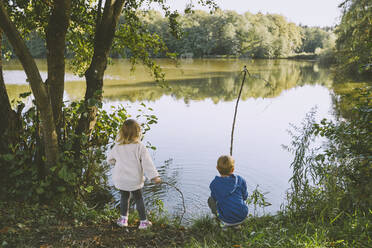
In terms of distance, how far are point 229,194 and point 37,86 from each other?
2319 millimetres

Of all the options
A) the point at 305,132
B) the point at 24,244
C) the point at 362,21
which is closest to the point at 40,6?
the point at 24,244

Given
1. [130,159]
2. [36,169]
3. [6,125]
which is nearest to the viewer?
[130,159]

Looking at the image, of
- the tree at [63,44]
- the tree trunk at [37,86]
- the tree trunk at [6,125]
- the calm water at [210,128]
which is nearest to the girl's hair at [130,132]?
the tree at [63,44]

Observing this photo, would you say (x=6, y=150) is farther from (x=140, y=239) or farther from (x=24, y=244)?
(x=140, y=239)

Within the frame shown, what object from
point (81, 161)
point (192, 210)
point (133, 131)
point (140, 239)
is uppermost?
point (133, 131)

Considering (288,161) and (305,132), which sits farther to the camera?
(288,161)

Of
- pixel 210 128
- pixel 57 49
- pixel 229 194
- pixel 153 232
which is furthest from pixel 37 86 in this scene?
pixel 210 128

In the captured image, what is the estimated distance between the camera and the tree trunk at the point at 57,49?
11.5 feet

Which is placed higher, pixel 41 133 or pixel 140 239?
pixel 41 133

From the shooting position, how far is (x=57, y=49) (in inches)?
146

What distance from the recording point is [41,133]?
12.6 ft

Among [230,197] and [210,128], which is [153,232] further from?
[210,128]

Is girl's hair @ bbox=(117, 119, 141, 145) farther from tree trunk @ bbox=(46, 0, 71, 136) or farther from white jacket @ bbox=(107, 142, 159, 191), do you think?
tree trunk @ bbox=(46, 0, 71, 136)

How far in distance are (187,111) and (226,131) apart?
3.35 metres
